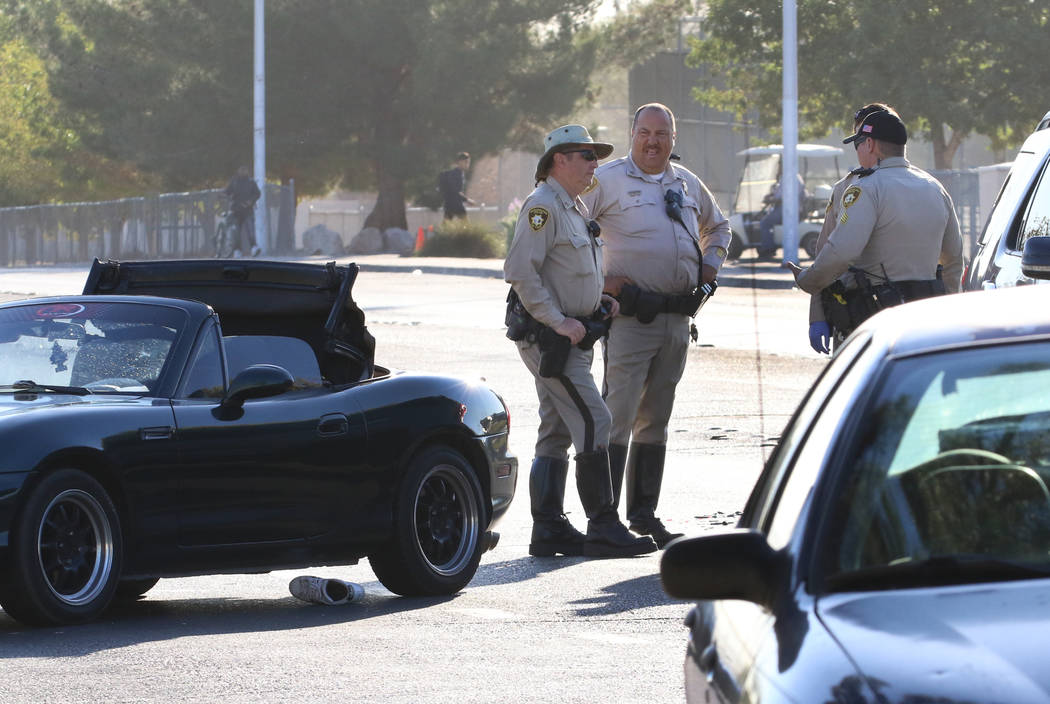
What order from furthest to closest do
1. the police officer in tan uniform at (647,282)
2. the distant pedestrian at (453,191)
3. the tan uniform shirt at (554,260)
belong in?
the distant pedestrian at (453,191), the police officer in tan uniform at (647,282), the tan uniform shirt at (554,260)

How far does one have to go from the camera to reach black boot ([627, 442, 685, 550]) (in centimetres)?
948

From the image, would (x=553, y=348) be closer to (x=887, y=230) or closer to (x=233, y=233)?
(x=887, y=230)

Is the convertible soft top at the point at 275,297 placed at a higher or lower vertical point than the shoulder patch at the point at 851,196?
lower

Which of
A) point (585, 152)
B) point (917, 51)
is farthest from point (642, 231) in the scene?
point (917, 51)

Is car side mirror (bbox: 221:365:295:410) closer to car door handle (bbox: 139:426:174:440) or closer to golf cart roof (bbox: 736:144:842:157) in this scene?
car door handle (bbox: 139:426:174:440)

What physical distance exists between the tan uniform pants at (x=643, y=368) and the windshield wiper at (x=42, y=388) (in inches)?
106

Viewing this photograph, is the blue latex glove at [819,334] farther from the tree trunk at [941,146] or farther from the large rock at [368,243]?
the large rock at [368,243]

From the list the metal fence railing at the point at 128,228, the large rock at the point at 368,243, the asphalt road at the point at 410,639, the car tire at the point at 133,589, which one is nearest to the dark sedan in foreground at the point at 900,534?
the asphalt road at the point at 410,639

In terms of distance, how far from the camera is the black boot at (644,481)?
9477 mm

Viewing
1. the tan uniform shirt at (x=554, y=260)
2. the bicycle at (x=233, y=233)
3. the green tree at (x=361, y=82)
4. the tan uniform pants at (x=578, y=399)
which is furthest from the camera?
the green tree at (x=361, y=82)

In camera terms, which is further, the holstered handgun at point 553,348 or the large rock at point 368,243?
the large rock at point 368,243

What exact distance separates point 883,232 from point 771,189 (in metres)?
30.0

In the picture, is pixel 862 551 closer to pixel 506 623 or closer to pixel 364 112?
pixel 506 623

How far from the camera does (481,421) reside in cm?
859
